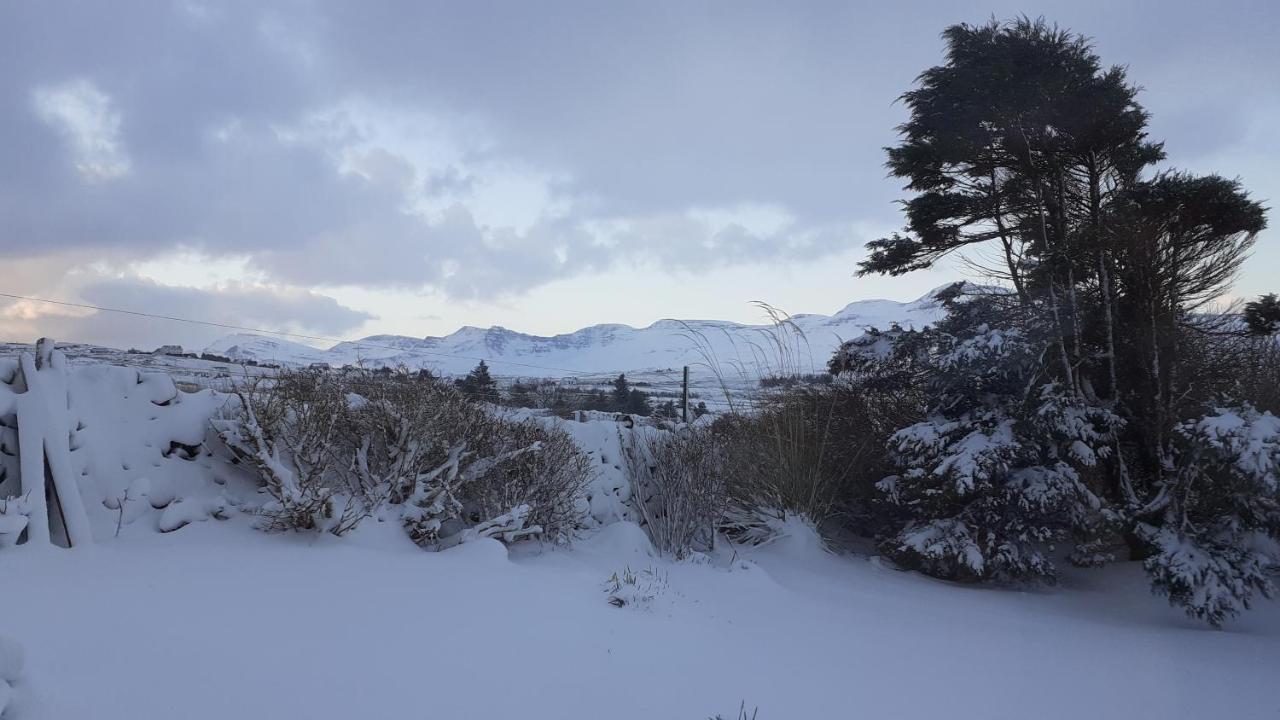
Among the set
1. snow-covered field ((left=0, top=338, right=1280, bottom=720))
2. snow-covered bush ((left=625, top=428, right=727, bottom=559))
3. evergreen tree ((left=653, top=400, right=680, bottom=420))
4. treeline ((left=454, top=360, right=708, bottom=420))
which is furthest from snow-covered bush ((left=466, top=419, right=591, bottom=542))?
evergreen tree ((left=653, top=400, right=680, bottom=420))

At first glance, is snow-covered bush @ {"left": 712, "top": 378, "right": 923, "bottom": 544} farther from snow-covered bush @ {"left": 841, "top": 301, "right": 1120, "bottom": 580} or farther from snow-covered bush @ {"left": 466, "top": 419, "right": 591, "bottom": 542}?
snow-covered bush @ {"left": 466, "top": 419, "right": 591, "bottom": 542}

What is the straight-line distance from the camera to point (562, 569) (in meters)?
5.18

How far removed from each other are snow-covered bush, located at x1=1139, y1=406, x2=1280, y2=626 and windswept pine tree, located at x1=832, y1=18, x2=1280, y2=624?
2 cm

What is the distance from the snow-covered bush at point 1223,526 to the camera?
182 inches

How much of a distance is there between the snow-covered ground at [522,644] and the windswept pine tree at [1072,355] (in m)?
0.78

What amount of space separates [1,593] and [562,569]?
337 cm

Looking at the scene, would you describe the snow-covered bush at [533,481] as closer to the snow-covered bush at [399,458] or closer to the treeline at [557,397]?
the snow-covered bush at [399,458]

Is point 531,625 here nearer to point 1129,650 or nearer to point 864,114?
point 1129,650

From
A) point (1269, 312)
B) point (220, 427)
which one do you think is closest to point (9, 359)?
point (220, 427)

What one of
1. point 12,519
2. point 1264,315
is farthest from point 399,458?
point 1264,315

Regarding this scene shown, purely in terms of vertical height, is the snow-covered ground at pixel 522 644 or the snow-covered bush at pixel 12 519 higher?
the snow-covered bush at pixel 12 519

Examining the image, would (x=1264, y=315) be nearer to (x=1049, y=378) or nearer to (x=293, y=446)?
(x=1049, y=378)

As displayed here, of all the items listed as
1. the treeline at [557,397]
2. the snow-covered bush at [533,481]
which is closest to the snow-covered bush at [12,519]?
the snow-covered bush at [533,481]

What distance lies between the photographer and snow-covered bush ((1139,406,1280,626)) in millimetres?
4629
